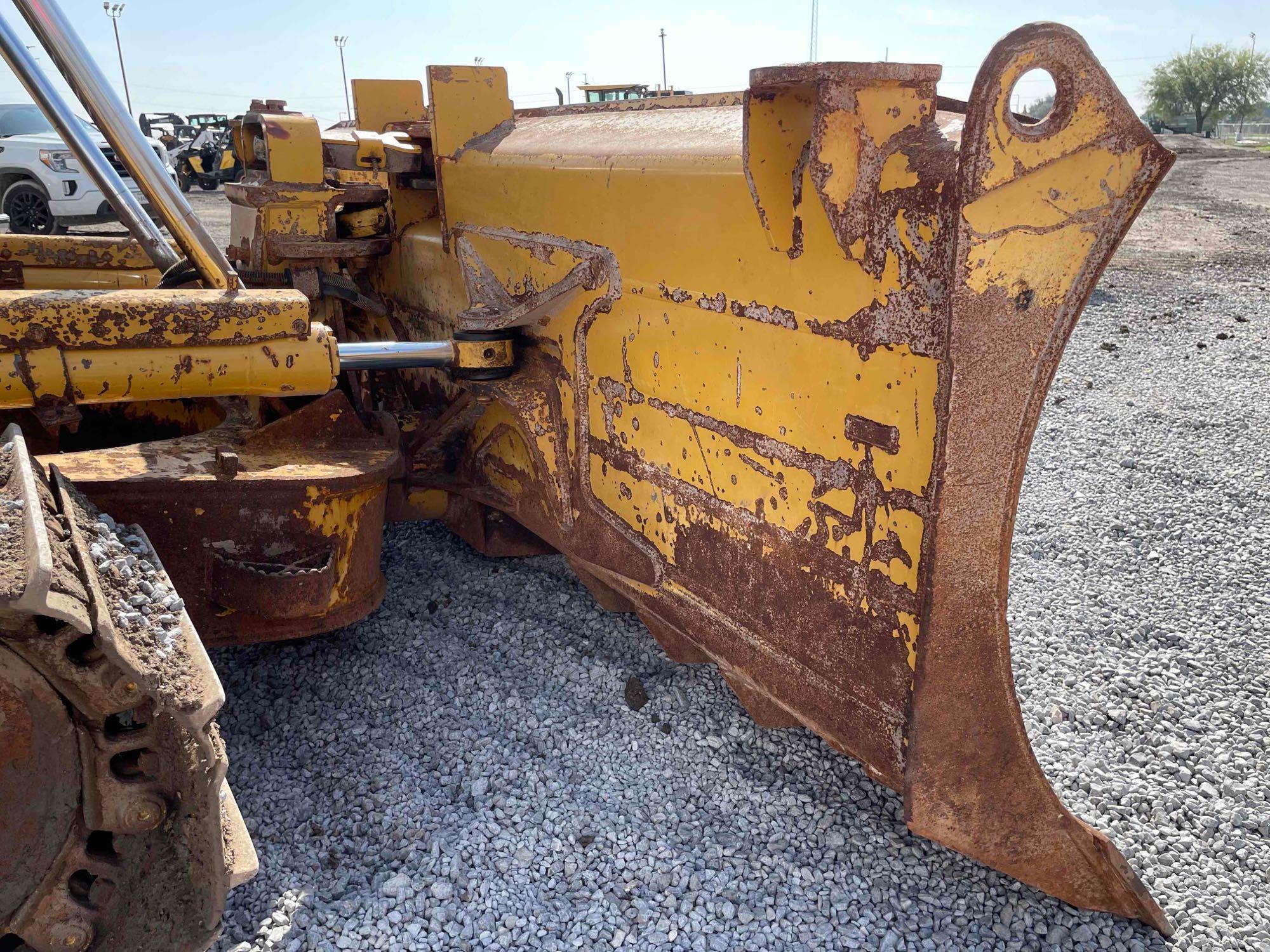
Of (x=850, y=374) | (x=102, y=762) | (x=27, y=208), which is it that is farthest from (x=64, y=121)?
(x=27, y=208)

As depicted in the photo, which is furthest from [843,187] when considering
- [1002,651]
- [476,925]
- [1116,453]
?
[1116,453]

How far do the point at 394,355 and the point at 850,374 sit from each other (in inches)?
48.3

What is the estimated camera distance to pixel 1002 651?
1701mm

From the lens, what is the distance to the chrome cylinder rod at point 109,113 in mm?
1919

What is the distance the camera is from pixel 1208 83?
5422 cm

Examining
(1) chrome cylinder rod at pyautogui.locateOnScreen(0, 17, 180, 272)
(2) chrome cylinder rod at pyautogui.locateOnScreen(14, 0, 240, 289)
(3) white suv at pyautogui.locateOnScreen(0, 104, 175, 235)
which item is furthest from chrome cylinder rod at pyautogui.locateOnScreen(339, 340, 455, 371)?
(3) white suv at pyautogui.locateOnScreen(0, 104, 175, 235)

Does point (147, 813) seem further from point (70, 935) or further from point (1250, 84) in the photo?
point (1250, 84)

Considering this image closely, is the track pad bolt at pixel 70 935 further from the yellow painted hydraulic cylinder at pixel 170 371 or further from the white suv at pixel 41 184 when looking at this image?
the white suv at pixel 41 184

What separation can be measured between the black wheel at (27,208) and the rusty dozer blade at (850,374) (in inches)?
452

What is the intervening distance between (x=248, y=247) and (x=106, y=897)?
2.12 meters

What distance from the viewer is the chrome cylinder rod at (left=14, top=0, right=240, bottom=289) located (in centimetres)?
192

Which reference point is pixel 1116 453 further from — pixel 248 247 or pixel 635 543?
pixel 248 247

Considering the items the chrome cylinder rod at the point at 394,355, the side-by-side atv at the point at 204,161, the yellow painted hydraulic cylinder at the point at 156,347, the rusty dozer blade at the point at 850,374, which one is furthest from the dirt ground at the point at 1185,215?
the rusty dozer blade at the point at 850,374

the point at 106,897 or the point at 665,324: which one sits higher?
the point at 665,324
